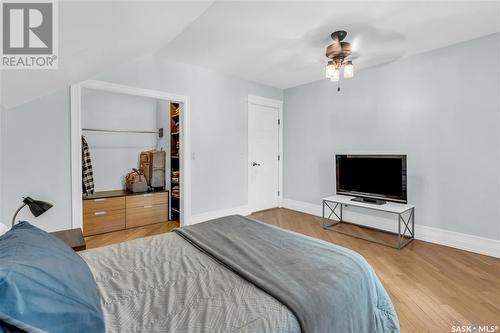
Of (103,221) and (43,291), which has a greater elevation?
(43,291)

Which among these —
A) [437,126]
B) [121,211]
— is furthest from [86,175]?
[437,126]

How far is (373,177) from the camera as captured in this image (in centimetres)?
357

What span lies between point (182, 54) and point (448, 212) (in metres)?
3.95

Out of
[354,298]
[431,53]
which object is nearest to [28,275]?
[354,298]

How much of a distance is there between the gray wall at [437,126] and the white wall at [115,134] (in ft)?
10.8

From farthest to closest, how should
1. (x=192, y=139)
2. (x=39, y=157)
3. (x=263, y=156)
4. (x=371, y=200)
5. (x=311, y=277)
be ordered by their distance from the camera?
(x=263, y=156)
(x=192, y=139)
(x=371, y=200)
(x=39, y=157)
(x=311, y=277)

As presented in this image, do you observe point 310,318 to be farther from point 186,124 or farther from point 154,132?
point 154,132

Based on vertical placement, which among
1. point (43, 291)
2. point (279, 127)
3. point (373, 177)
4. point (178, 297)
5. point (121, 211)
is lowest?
point (121, 211)

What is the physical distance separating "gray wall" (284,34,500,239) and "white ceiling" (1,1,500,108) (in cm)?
27

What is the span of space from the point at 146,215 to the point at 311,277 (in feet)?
11.2

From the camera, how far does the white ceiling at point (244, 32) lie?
60.4 inches

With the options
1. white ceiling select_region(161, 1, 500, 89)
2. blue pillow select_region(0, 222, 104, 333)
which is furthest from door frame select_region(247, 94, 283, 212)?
blue pillow select_region(0, 222, 104, 333)

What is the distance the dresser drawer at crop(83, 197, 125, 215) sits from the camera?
11.4 ft

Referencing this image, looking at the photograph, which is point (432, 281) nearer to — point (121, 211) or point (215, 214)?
point (215, 214)
